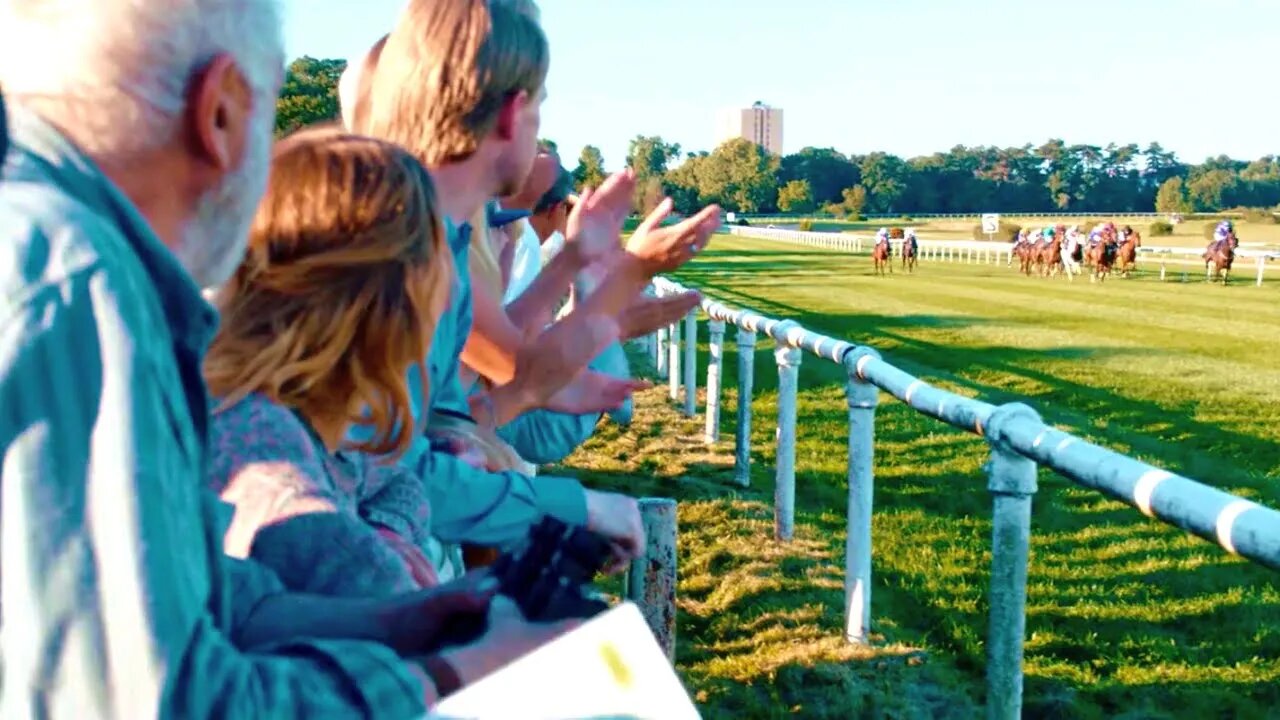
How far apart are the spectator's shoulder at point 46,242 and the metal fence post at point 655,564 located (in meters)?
2.57

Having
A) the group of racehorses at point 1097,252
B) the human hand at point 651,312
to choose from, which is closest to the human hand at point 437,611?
the human hand at point 651,312

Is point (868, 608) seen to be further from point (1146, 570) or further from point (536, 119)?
point (536, 119)

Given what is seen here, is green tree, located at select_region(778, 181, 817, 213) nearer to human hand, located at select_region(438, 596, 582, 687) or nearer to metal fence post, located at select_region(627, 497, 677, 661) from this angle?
metal fence post, located at select_region(627, 497, 677, 661)

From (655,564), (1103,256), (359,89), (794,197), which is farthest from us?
(794,197)

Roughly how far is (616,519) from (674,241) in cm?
84

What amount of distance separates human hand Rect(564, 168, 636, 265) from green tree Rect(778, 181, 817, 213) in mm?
129490

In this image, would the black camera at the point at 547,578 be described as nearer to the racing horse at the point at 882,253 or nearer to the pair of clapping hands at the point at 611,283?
the pair of clapping hands at the point at 611,283

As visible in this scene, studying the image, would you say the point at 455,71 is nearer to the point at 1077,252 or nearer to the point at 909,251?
the point at 1077,252

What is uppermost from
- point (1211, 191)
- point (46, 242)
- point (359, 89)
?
point (359, 89)

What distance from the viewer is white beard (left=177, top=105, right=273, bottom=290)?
4.22 ft

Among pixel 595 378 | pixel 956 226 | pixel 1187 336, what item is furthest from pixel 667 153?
pixel 956 226

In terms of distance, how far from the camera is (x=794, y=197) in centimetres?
13150

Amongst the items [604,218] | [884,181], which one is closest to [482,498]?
[604,218]

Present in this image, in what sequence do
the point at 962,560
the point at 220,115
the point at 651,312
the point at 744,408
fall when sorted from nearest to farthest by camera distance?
1. the point at 220,115
2. the point at 651,312
3. the point at 962,560
4. the point at 744,408
